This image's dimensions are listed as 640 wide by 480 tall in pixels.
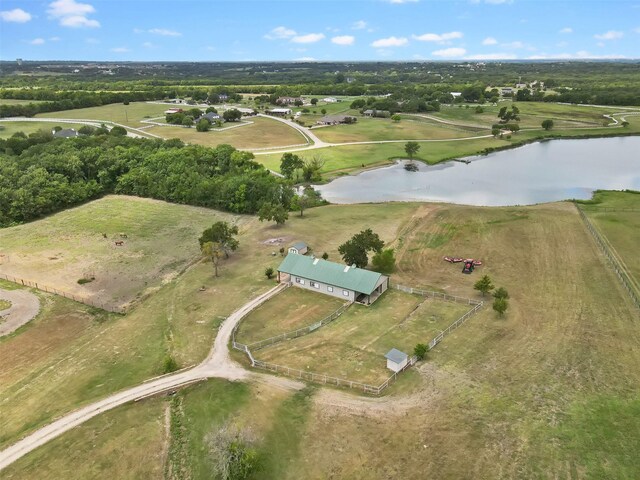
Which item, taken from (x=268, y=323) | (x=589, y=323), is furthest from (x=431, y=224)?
(x=268, y=323)

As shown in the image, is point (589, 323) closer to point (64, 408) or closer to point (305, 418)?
point (305, 418)

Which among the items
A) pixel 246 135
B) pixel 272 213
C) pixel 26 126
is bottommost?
pixel 272 213

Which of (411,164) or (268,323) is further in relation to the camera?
(411,164)

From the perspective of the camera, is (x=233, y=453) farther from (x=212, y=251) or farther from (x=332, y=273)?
(x=212, y=251)

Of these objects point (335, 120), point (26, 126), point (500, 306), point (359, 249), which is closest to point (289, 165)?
point (359, 249)

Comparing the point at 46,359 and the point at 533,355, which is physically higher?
the point at 533,355
